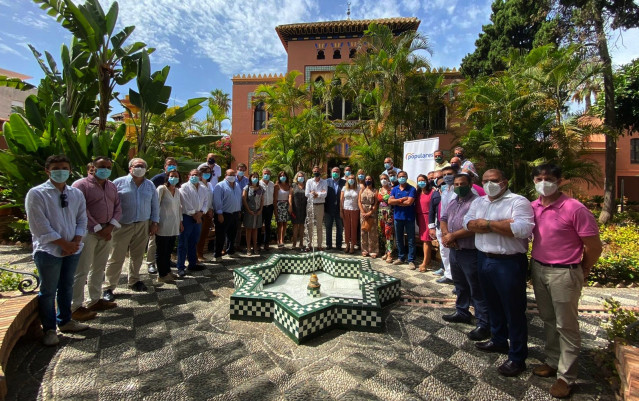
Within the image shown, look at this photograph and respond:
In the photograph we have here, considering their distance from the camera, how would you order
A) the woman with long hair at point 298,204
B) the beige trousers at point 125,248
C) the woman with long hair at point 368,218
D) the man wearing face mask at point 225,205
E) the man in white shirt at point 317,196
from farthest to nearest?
the woman with long hair at point 298,204
the man in white shirt at point 317,196
the woman with long hair at point 368,218
the man wearing face mask at point 225,205
the beige trousers at point 125,248

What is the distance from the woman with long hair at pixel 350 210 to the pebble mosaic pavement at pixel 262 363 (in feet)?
9.69

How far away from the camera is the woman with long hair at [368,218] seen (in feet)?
20.8

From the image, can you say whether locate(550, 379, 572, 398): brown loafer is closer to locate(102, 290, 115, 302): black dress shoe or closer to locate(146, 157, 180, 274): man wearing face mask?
locate(102, 290, 115, 302): black dress shoe

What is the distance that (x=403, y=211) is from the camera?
5.85m

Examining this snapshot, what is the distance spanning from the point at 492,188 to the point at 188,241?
4.76m

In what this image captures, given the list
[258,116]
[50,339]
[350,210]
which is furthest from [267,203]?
[258,116]

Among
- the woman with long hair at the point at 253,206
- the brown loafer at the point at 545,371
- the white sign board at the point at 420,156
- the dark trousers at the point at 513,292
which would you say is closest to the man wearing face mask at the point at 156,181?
the woman with long hair at the point at 253,206

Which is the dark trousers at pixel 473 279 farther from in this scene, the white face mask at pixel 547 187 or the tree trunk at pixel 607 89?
the tree trunk at pixel 607 89

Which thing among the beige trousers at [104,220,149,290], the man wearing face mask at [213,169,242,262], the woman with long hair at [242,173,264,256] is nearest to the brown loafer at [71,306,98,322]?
the beige trousers at [104,220,149,290]

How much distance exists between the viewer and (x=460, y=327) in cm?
352

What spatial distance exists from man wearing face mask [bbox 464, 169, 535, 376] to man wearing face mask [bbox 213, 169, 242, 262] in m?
4.67

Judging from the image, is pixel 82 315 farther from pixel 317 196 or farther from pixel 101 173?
pixel 317 196

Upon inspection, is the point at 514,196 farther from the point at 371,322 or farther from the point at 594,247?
the point at 371,322

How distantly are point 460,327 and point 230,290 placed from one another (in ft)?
10.3
